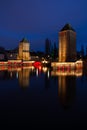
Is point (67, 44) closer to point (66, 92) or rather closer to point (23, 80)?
point (23, 80)

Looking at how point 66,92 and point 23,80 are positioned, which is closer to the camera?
point 66,92

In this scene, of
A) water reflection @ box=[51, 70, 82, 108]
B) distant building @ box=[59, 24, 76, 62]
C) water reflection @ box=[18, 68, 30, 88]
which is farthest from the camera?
distant building @ box=[59, 24, 76, 62]

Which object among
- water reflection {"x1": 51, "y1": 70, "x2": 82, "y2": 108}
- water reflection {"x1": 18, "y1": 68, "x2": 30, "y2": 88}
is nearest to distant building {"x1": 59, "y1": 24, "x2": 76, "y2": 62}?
→ water reflection {"x1": 18, "y1": 68, "x2": 30, "y2": 88}

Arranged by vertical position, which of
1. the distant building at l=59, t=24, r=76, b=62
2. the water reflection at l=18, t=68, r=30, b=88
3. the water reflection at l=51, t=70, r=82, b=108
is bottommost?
the water reflection at l=51, t=70, r=82, b=108

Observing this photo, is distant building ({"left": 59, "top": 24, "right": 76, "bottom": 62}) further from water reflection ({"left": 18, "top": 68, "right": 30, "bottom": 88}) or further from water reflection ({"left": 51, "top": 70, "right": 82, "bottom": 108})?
water reflection ({"left": 51, "top": 70, "right": 82, "bottom": 108})

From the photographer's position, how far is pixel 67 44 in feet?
195

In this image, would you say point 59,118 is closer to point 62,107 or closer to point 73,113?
point 73,113

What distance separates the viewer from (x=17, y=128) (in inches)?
275

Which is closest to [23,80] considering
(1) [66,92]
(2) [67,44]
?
(1) [66,92]

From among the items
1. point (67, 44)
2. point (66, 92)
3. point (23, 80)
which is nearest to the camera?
point (66, 92)

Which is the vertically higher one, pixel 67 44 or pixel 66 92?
pixel 67 44

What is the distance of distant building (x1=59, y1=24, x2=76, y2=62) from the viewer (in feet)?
195

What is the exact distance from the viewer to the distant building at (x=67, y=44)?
195 feet

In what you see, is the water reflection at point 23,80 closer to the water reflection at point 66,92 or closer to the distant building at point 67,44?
the water reflection at point 66,92
